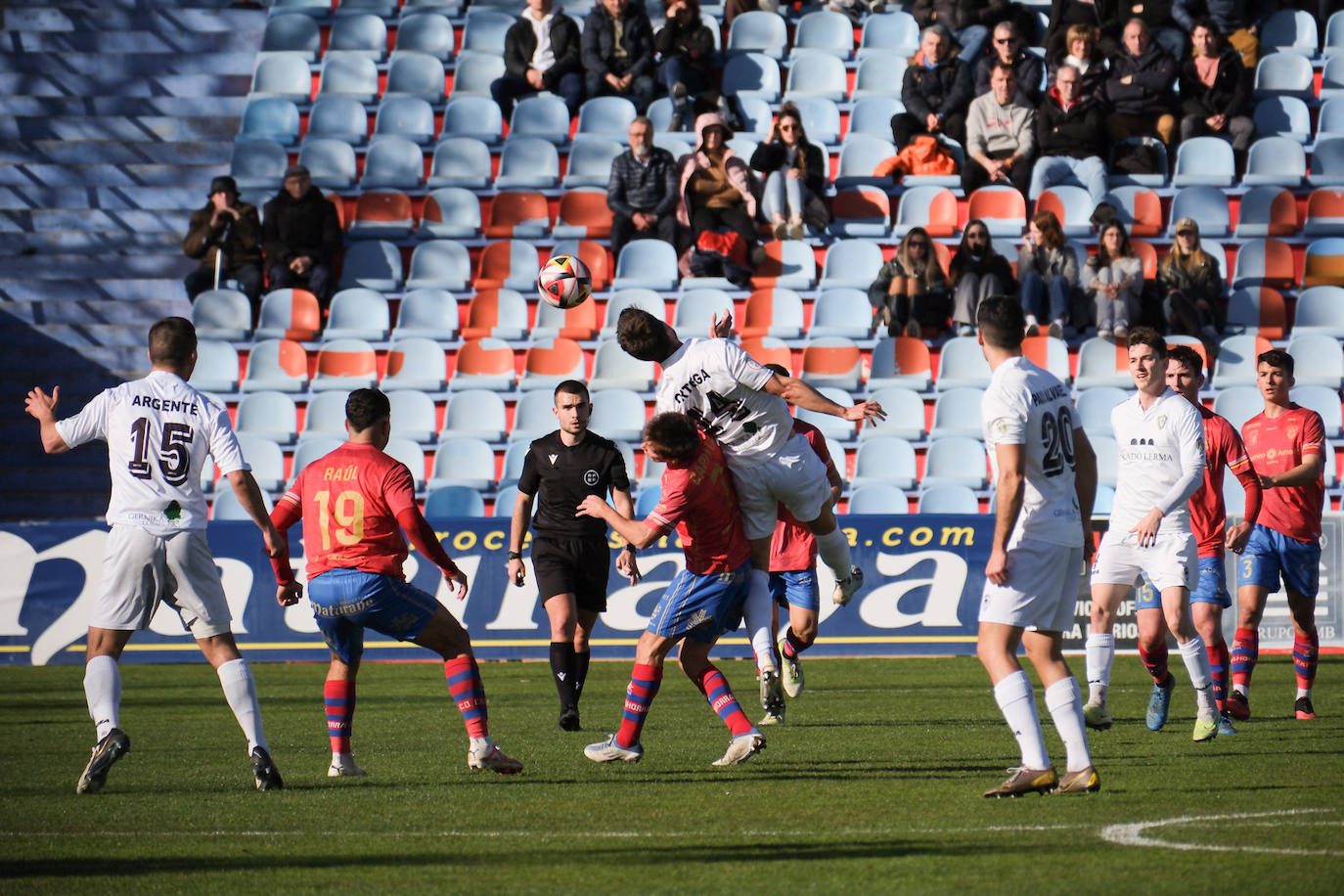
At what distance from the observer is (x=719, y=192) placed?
65.9 ft

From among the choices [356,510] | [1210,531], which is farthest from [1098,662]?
[356,510]

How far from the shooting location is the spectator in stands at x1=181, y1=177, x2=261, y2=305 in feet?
65.8

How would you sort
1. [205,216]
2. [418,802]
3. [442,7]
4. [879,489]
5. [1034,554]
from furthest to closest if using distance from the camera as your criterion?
[442,7], [205,216], [879,489], [418,802], [1034,554]

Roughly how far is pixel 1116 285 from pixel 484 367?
287 inches

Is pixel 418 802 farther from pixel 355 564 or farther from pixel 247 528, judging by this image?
pixel 247 528

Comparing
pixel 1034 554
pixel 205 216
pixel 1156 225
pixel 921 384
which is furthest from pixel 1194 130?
pixel 1034 554

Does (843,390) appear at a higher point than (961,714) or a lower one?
higher

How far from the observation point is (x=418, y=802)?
7.39 metres

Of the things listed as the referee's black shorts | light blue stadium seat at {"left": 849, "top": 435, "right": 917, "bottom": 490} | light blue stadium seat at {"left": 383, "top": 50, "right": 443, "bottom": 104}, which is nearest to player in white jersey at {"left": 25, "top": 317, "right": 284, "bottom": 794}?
the referee's black shorts

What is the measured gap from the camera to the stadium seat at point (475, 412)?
1894 centimetres

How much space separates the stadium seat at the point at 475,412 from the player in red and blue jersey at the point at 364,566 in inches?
414

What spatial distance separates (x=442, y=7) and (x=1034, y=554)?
19061 mm

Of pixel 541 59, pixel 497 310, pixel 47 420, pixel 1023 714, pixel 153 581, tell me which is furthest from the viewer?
pixel 541 59

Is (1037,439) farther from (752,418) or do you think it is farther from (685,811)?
(752,418)
